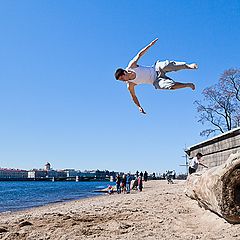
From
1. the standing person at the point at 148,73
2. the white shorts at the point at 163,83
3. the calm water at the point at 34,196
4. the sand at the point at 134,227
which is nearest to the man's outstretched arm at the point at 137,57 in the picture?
the standing person at the point at 148,73

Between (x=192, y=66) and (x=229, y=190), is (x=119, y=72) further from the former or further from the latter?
(x=229, y=190)

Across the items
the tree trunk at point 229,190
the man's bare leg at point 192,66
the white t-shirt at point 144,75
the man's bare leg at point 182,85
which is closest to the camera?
the tree trunk at point 229,190

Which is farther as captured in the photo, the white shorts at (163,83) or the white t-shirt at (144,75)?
the white t-shirt at (144,75)

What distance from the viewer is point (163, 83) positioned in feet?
20.8

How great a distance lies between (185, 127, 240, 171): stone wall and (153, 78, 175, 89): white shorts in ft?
14.1

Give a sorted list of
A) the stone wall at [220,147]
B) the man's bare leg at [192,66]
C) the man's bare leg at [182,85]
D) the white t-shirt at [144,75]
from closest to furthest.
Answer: the man's bare leg at [182,85], the man's bare leg at [192,66], the white t-shirt at [144,75], the stone wall at [220,147]

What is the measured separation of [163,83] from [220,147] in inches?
→ 242

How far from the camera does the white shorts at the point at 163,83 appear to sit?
20.4 feet

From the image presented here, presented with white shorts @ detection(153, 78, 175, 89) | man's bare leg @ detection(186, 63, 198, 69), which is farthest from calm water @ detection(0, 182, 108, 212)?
man's bare leg @ detection(186, 63, 198, 69)

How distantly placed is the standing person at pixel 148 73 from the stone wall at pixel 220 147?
4.18m

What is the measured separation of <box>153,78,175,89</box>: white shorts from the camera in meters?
6.22

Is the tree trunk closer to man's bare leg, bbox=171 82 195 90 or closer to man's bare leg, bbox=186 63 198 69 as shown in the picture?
man's bare leg, bbox=171 82 195 90

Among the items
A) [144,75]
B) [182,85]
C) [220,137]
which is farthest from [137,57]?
[220,137]

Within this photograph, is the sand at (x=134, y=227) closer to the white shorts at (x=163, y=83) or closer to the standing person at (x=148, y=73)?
the standing person at (x=148, y=73)
